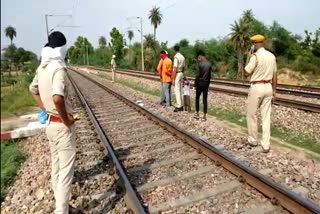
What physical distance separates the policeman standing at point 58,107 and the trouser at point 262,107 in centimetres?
401

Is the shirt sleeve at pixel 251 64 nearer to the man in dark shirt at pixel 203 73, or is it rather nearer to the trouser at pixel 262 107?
the trouser at pixel 262 107

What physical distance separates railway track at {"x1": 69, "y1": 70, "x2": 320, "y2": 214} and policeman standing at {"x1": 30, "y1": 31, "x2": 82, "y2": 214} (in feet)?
2.90

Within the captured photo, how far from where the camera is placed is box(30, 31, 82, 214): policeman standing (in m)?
3.75

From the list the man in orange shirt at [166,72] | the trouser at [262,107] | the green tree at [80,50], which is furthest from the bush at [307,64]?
the green tree at [80,50]

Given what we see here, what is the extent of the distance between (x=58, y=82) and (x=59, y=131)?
0.60 m

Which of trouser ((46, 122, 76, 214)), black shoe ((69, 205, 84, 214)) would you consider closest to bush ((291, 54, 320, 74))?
black shoe ((69, 205, 84, 214))

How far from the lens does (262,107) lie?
696 cm

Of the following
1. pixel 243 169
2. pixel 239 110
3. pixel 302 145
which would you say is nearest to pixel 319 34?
pixel 239 110

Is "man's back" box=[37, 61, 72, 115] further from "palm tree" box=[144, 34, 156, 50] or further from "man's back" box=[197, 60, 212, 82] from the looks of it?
"palm tree" box=[144, 34, 156, 50]

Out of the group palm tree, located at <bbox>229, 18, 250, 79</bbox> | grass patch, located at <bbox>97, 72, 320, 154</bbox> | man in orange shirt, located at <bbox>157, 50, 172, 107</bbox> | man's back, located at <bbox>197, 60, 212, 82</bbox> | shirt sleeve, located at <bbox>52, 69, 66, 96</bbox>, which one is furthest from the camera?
palm tree, located at <bbox>229, 18, 250, 79</bbox>

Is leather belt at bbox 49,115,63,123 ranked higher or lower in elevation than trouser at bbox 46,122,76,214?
higher

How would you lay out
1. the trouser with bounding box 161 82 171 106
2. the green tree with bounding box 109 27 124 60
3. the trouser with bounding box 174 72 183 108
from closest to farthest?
the trouser with bounding box 174 72 183 108
the trouser with bounding box 161 82 171 106
the green tree with bounding box 109 27 124 60

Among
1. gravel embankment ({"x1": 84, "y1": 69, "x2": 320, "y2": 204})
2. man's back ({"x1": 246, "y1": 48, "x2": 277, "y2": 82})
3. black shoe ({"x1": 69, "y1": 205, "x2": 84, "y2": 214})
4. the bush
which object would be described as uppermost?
man's back ({"x1": 246, "y1": 48, "x2": 277, "y2": 82})

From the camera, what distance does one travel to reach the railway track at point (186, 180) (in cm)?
436
